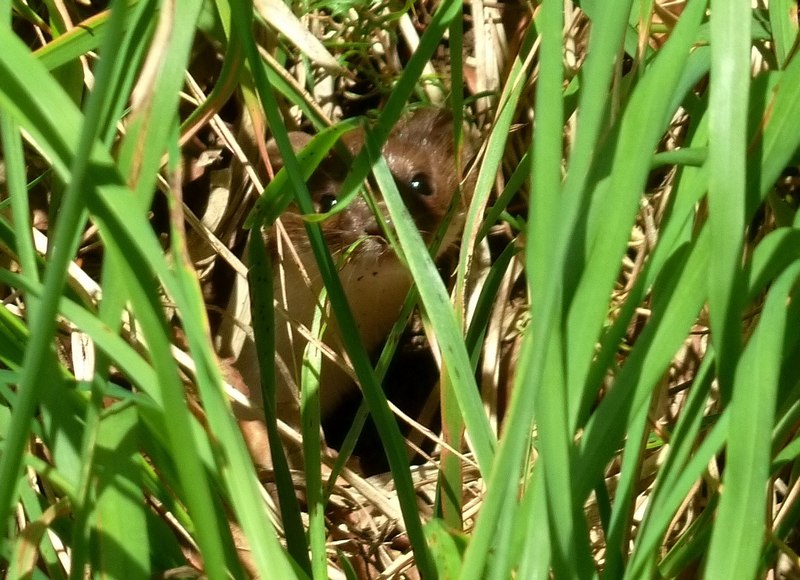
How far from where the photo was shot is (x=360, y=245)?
203cm

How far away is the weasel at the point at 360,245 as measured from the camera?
6.95 ft

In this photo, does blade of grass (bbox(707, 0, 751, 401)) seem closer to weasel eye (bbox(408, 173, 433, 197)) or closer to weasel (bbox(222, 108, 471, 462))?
weasel (bbox(222, 108, 471, 462))

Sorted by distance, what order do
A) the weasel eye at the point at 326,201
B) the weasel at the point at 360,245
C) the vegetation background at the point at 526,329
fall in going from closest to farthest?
the vegetation background at the point at 526,329
the weasel at the point at 360,245
the weasel eye at the point at 326,201

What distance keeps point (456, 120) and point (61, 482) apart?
2.27ft

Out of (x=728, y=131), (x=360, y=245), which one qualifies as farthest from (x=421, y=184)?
(x=728, y=131)

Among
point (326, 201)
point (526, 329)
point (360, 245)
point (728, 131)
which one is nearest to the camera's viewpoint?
point (728, 131)

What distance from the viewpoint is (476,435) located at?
3.11 feet

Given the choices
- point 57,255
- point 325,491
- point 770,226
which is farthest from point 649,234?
point 57,255

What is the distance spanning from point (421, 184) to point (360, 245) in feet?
1.26

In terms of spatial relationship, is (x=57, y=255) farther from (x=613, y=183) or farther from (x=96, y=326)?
(x=613, y=183)

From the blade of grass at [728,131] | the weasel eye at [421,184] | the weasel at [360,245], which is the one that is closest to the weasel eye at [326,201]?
the weasel at [360,245]

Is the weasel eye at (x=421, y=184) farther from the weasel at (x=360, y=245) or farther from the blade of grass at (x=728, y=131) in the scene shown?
the blade of grass at (x=728, y=131)

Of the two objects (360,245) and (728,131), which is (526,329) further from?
(360,245)

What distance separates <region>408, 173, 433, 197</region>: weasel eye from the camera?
2.31 metres
